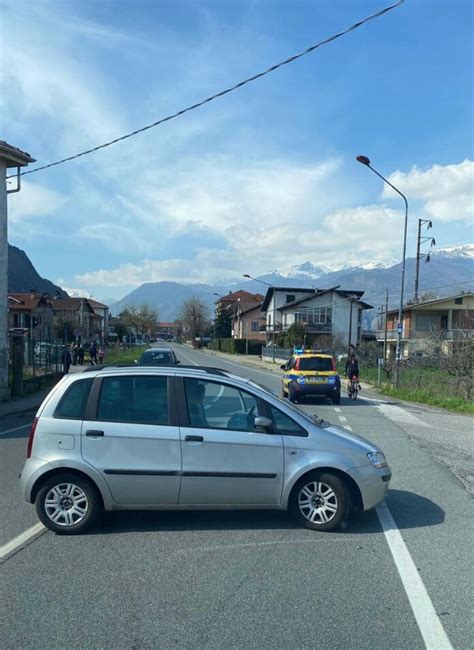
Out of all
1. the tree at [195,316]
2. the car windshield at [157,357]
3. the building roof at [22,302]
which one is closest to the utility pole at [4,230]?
the car windshield at [157,357]

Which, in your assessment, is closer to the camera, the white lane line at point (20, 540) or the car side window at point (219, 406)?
the white lane line at point (20, 540)

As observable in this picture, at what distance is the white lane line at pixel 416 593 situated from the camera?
11.7 ft

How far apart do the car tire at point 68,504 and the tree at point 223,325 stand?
106m

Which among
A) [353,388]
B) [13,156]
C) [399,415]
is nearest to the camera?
[399,415]

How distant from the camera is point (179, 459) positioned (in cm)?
536

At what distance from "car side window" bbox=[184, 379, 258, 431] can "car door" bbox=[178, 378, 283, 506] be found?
1 cm

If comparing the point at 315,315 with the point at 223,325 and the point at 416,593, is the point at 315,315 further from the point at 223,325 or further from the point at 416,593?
the point at 416,593

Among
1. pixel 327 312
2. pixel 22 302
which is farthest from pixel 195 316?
pixel 22 302

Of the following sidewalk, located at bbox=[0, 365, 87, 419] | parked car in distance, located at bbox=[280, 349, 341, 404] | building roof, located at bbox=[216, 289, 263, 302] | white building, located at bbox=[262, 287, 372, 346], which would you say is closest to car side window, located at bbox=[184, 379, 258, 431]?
sidewalk, located at bbox=[0, 365, 87, 419]

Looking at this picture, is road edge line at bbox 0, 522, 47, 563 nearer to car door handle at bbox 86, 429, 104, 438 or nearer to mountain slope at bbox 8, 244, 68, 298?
car door handle at bbox 86, 429, 104, 438

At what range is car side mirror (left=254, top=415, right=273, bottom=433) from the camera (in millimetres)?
5465

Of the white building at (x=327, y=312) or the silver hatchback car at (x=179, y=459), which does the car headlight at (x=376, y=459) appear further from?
the white building at (x=327, y=312)

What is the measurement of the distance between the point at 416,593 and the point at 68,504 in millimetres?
3222

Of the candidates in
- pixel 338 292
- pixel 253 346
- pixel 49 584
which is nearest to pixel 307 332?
pixel 338 292
